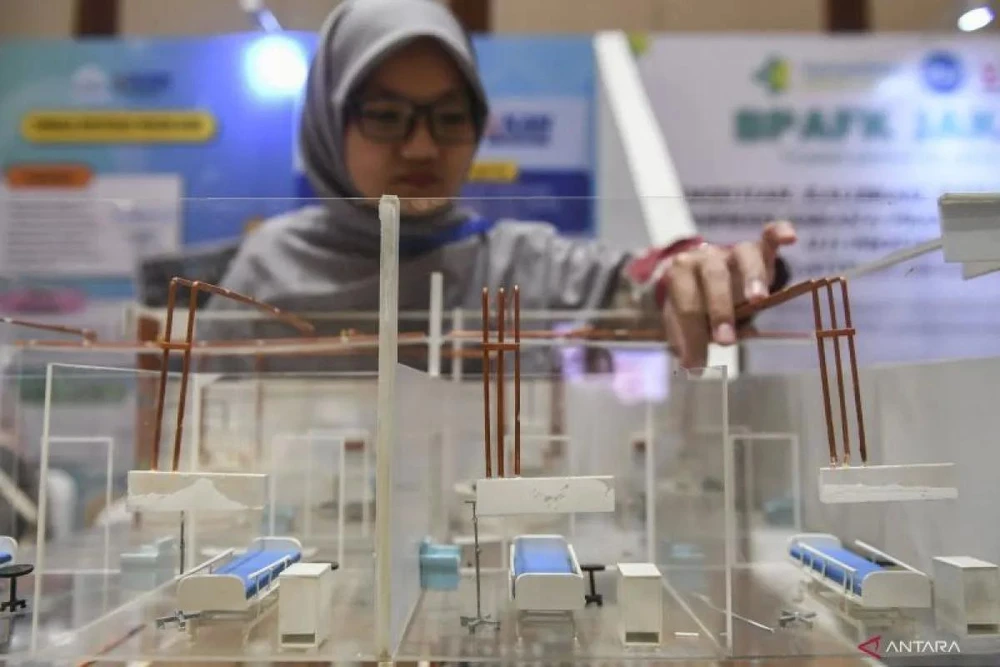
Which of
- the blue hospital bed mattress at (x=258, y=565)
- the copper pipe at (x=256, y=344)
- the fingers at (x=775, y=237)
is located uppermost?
the fingers at (x=775, y=237)

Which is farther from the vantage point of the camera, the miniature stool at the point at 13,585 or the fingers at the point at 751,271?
the fingers at the point at 751,271

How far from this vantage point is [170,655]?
962 mm

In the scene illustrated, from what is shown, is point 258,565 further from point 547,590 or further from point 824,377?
point 824,377

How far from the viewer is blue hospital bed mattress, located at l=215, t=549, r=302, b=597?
1112mm

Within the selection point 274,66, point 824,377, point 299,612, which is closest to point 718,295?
point 824,377

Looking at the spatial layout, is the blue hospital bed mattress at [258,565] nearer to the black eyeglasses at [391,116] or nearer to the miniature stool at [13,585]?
the miniature stool at [13,585]

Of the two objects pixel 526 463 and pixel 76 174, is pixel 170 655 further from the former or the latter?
pixel 76 174

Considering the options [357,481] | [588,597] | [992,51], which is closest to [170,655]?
[588,597]

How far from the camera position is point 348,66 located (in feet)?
5.93

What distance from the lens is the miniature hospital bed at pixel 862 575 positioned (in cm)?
110

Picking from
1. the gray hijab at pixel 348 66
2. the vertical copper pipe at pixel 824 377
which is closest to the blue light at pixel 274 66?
the gray hijab at pixel 348 66

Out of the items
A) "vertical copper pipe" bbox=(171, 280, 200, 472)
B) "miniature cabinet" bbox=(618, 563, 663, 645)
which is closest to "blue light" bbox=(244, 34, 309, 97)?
"vertical copper pipe" bbox=(171, 280, 200, 472)

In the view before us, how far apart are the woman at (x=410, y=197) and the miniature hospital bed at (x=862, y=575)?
0.40 m

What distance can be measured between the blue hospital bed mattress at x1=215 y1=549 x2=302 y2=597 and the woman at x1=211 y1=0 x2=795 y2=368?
1.72 ft
